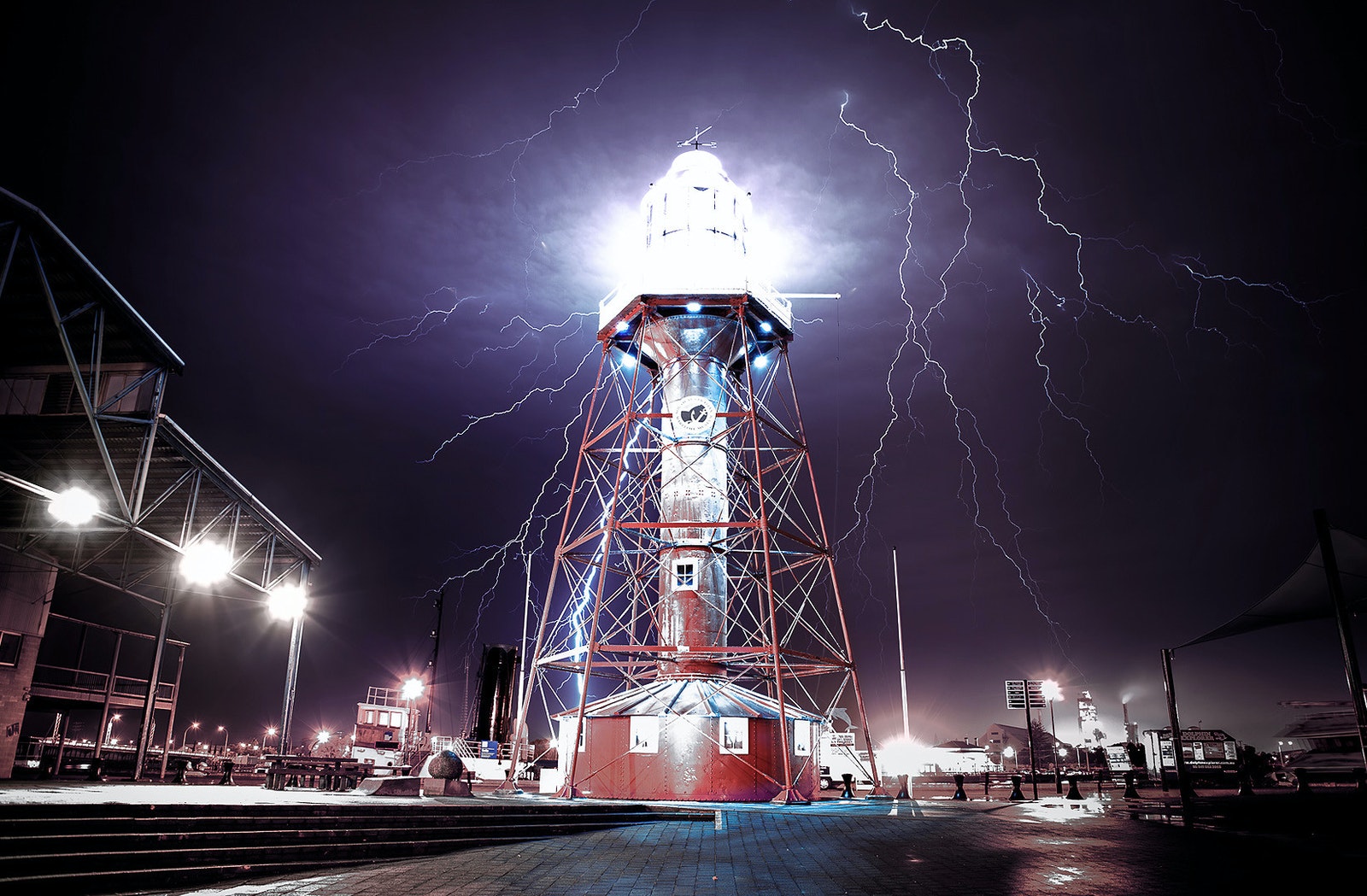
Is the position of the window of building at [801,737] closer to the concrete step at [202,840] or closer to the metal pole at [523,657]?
the metal pole at [523,657]

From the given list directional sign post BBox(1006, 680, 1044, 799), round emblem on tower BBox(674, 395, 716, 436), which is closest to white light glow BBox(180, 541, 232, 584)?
round emblem on tower BBox(674, 395, 716, 436)

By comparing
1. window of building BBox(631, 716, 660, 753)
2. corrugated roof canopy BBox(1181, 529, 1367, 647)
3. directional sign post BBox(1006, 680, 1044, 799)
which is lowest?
window of building BBox(631, 716, 660, 753)

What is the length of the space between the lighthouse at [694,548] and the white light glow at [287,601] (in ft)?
30.5

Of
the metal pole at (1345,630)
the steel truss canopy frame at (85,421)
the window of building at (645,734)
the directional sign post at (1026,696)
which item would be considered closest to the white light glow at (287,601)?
the steel truss canopy frame at (85,421)

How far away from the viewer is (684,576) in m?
→ 22.4

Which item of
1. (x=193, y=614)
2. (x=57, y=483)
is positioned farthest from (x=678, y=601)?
(x=193, y=614)

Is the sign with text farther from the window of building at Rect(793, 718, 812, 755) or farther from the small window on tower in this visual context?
the small window on tower

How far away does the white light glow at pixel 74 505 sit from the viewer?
1517 cm

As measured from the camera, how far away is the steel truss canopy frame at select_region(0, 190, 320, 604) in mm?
14698

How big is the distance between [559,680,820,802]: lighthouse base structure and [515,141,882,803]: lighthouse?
0.04 metres

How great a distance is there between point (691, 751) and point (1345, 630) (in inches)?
540

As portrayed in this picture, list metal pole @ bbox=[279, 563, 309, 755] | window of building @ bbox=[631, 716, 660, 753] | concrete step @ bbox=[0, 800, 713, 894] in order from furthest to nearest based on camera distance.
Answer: metal pole @ bbox=[279, 563, 309, 755]
window of building @ bbox=[631, 716, 660, 753]
concrete step @ bbox=[0, 800, 713, 894]

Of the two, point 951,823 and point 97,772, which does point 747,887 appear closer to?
point 951,823

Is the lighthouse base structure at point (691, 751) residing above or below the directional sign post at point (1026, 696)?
below
